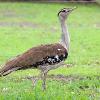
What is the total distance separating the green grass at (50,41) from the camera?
10310 millimetres

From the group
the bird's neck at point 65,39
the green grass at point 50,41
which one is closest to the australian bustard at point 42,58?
the bird's neck at point 65,39

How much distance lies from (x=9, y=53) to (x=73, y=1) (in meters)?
19.9

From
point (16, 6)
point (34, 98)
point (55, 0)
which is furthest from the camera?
point (55, 0)

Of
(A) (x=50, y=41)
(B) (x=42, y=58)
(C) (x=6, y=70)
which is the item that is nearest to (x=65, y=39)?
(B) (x=42, y=58)

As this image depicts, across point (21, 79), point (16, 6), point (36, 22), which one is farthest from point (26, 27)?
point (21, 79)

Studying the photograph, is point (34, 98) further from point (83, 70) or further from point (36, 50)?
point (83, 70)

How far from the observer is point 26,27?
28016mm

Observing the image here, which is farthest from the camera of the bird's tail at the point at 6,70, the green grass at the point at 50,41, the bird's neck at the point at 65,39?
the bird's neck at the point at 65,39

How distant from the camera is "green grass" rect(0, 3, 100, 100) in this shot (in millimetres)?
10310

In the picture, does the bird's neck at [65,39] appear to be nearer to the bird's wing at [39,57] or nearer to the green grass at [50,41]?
the bird's wing at [39,57]

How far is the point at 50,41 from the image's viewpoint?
22438 mm

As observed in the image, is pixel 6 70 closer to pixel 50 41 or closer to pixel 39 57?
pixel 39 57

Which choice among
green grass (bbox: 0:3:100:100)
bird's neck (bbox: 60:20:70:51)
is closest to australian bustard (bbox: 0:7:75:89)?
bird's neck (bbox: 60:20:70:51)

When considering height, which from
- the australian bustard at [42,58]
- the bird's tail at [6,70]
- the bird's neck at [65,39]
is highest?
the bird's neck at [65,39]
